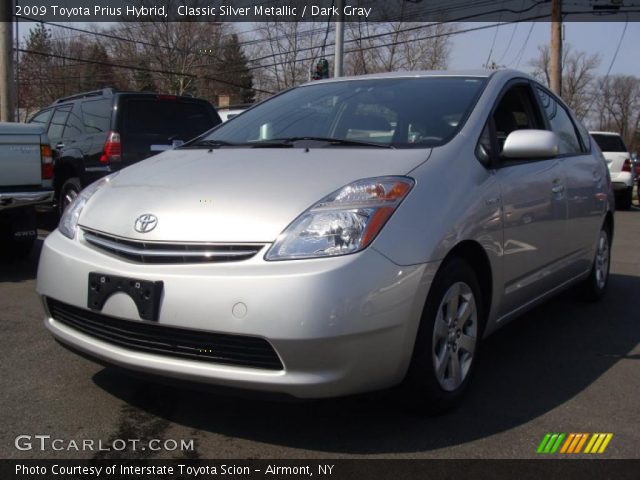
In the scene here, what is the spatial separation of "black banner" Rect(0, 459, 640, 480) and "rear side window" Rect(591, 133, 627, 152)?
14.7 meters

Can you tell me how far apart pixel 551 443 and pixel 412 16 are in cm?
2588

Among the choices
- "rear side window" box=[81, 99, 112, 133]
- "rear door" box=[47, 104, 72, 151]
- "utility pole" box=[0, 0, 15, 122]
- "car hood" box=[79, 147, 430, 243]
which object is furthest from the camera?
"utility pole" box=[0, 0, 15, 122]

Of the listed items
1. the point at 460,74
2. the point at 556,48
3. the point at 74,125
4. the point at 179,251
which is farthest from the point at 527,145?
the point at 556,48

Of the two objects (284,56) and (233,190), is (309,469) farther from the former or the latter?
(284,56)

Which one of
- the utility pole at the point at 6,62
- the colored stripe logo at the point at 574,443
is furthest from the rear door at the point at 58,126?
the colored stripe logo at the point at 574,443

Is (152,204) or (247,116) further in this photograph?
(247,116)

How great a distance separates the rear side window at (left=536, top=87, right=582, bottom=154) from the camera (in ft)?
15.1

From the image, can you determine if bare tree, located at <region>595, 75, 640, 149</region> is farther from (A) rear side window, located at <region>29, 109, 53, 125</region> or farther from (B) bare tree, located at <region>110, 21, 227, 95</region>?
(A) rear side window, located at <region>29, 109, 53, 125</region>

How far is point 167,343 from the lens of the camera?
267 cm

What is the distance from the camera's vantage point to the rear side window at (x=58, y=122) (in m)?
9.28

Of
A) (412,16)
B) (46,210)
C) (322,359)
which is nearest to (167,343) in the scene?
(322,359)

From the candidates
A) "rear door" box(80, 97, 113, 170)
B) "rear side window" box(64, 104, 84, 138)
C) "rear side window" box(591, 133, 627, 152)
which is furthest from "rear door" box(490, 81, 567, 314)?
"rear side window" box(591, 133, 627, 152)

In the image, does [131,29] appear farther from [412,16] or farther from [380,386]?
[380,386]

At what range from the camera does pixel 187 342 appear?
263cm
